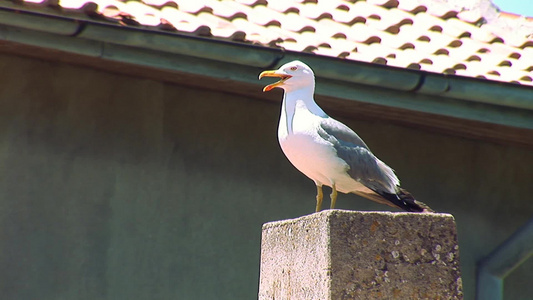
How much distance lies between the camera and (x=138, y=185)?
534 cm

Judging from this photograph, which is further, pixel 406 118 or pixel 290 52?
pixel 406 118

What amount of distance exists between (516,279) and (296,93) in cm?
316

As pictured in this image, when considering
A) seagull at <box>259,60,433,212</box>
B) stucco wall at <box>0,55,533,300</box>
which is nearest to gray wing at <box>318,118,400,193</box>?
seagull at <box>259,60,433,212</box>

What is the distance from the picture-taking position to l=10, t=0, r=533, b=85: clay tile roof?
5043 mm

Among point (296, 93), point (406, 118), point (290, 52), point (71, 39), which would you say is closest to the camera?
point (296, 93)

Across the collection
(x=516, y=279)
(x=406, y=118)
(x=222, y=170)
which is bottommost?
(x=516, y=279)

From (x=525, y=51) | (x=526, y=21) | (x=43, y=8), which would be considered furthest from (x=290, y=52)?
(x=526, y=21)

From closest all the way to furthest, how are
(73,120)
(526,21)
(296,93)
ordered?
(296,93) < (73,120) < (526,21)

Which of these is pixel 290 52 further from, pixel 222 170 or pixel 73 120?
pixel 73 120

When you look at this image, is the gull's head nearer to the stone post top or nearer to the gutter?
the gutter

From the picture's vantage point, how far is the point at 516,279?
6211 millimetres

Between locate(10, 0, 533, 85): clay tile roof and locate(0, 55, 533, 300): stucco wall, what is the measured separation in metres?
0.53

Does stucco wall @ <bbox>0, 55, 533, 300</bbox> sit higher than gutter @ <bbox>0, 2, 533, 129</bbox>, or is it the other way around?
gutter @ <bbox>0, 2, 533, 129</bbox>

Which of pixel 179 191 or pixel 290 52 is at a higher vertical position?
pixel 290 52
